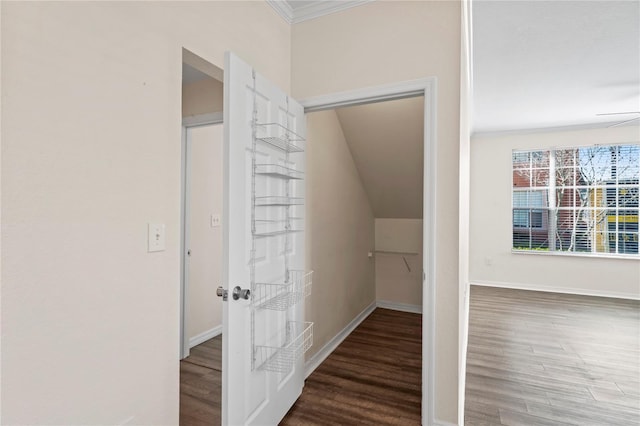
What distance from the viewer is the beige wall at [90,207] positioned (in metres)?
0.93

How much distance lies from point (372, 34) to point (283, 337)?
6.39 feet

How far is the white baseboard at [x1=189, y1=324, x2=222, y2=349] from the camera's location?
10.2 feet

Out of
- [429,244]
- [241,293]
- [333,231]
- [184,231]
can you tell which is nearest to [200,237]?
[184,231]

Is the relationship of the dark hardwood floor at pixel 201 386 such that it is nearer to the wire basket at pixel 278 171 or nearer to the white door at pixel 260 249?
the white door at pixel 260 249

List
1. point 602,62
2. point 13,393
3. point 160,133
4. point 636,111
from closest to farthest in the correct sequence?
point 13,393 → point 160,133 → point 602,62 → point 636,111

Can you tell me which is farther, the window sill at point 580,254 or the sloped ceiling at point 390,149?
the window sill at point 580,254

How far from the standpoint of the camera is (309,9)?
7.39 feet

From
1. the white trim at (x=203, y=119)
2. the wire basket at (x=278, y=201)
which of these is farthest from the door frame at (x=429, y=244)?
the white trim at (x=203, y=119)

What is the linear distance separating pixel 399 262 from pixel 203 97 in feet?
9.80

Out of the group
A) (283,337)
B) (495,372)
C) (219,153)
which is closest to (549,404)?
(495,372)

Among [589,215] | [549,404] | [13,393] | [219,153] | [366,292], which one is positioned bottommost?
[549,404]

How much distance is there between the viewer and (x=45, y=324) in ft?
3.25

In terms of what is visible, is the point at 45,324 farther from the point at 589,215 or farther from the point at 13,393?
the point at 589,215

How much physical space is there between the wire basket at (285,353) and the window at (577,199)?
16.5ft
